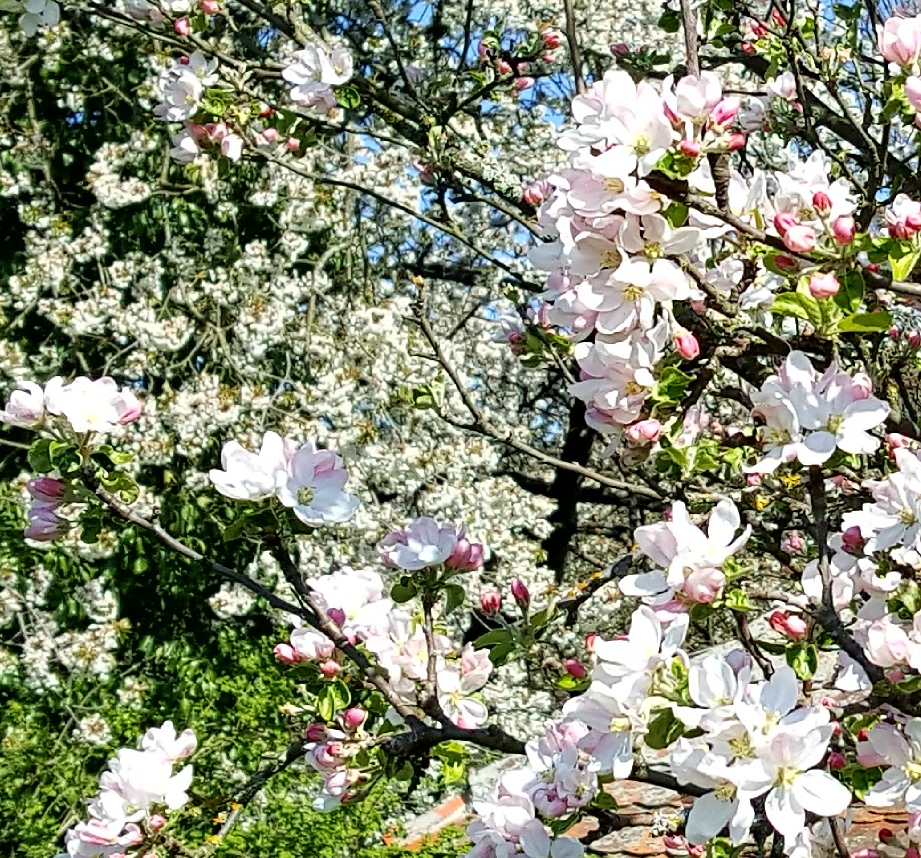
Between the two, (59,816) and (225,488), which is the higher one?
(59,816)

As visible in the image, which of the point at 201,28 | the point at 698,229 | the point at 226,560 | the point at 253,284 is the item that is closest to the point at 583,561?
the point at 226,560

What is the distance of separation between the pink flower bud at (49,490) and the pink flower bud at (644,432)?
83 cm

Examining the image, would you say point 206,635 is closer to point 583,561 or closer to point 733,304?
point 583,561

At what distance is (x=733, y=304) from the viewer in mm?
1451

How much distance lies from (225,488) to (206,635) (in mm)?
4829

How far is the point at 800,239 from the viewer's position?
4.03 feet

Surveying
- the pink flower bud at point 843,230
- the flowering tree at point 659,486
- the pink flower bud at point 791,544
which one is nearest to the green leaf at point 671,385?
the flowering tree at point 659,486

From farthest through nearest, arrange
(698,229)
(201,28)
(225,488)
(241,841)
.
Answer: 1. (241,841)
2. (201,28)
3. (225,488)
4. (698,229)

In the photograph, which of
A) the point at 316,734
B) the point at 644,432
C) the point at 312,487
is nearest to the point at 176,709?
the point at 316,734

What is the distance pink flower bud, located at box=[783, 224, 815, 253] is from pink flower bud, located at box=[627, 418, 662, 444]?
0.26m

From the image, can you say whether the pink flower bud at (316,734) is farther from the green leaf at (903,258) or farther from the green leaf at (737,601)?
the green leaf at (903,258)

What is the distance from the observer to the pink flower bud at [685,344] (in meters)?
1.36

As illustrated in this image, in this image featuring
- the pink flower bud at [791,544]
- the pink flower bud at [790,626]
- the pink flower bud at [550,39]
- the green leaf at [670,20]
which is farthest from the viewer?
the pink flower bud at [550,39]

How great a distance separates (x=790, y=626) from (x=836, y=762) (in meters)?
0.19
